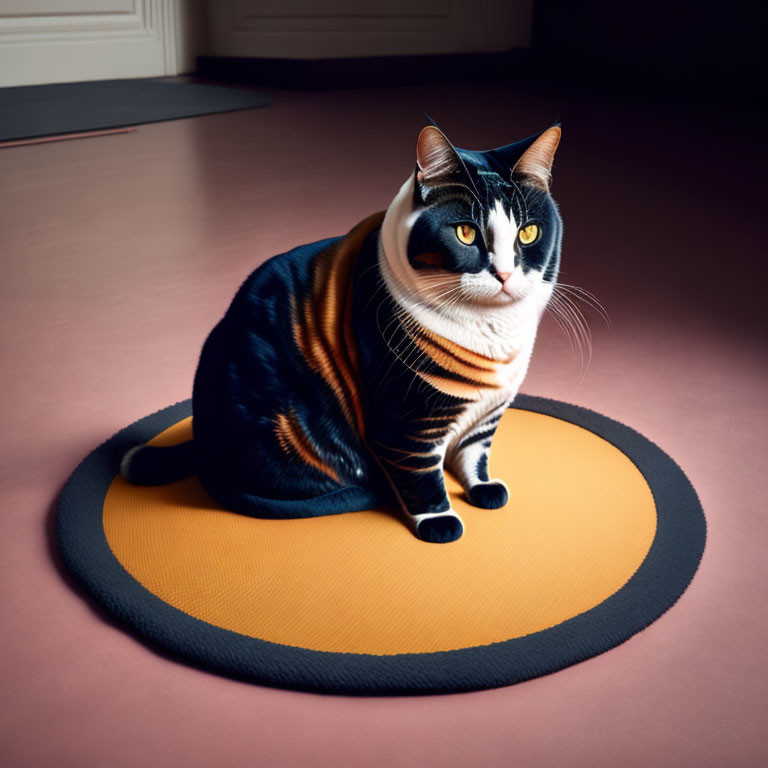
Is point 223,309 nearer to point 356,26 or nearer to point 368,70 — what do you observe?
point 368,70

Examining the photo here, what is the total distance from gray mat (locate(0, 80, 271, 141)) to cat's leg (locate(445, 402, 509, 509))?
294 centimetres

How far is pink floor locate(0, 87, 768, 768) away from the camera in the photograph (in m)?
0.88

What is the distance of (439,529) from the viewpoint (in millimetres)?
1162

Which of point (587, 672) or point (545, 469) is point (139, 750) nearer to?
point (587, 672)

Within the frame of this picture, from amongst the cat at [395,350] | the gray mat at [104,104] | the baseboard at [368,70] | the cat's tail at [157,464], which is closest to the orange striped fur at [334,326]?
the cat at [395,350]

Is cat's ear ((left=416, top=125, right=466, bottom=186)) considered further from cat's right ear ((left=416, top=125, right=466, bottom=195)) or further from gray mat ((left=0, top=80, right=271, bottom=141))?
gray mat ((left=0, top=80, right=271, bottom=141))

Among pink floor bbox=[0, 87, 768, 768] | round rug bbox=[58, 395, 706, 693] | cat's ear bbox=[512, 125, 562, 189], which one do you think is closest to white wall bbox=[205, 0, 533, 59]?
pink floor bbox=[0, 87, 768, 768]

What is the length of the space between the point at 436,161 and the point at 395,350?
23 cm

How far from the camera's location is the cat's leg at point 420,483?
1138 millimetres

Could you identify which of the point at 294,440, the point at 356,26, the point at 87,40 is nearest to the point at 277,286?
the point at 294,440

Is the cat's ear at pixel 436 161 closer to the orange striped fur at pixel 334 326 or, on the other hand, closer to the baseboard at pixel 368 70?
the orange striped fur at pixel 334 326

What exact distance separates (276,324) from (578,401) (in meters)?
0.70

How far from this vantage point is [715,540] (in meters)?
1.22

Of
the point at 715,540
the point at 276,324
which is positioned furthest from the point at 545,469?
the point at 276,324
